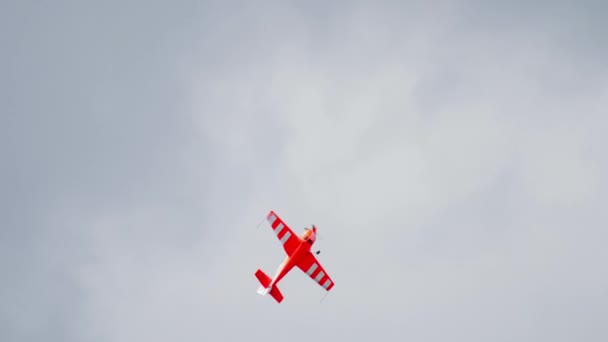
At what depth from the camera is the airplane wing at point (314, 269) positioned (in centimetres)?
7531

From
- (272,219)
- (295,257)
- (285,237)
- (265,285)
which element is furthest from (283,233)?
(265,285)

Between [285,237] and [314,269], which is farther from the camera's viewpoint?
[314,269]

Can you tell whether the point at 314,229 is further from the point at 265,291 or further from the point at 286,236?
the point at 265,291

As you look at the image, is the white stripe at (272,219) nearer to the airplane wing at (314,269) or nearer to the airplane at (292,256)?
the airplane at (292,256)

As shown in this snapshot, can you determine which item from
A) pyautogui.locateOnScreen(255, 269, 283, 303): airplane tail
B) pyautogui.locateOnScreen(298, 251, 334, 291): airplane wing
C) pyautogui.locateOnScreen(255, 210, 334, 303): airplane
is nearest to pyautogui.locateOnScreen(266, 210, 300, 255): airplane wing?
pyautogui.locateOnScreen(255, 210, 334, 303): airplane

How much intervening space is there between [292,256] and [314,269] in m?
3.44

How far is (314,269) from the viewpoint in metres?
76.0

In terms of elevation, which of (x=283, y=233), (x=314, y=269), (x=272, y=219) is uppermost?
(x=272, y=219)

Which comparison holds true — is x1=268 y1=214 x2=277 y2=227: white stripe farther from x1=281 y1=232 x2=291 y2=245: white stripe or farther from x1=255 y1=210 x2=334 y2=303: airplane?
x1=281 y1=232 x2=291 y2=245: white stripe

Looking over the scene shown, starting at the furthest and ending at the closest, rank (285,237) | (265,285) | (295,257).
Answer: (265,285)
(295,257)
(285,237)

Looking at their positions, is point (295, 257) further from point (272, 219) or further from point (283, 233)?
point (272, 219)

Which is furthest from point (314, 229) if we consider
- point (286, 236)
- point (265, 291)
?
point (265, 291)

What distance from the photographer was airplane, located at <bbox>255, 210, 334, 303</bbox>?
73188mm

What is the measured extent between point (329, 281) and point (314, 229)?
23.0ft
